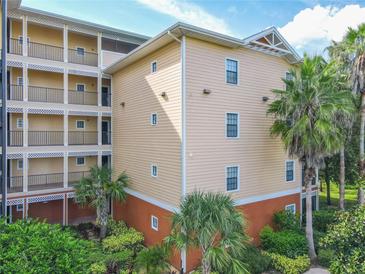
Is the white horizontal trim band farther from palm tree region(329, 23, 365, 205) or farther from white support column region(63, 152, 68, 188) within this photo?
white support column region(63, 152, 68, 188)

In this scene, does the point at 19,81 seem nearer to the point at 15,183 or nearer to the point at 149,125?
the point at 15,183

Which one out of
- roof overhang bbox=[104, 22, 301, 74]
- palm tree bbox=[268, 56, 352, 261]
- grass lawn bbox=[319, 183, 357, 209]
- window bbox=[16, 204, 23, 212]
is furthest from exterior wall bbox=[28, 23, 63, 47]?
grass lawn bbox=[319, 183, 357, 209]

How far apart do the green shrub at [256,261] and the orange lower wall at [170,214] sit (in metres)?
1.48

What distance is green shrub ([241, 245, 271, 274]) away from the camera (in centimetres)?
1143

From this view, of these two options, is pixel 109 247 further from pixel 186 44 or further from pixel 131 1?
pixel 131 1

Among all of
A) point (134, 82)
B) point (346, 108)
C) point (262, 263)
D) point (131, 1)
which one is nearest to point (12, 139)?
point (134, 82)

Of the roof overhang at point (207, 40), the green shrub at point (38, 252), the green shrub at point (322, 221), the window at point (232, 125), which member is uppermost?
the roof overhang at point (207, 40)

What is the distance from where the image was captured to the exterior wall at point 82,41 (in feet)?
60.1

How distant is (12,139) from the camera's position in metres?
15.8

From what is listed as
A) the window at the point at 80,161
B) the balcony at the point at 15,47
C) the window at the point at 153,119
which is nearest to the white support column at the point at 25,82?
the balcony at the point at 15,47

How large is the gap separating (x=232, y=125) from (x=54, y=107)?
37.9 feet

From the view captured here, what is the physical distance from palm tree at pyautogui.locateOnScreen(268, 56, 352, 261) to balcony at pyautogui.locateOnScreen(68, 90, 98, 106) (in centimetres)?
1300

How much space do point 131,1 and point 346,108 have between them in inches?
465

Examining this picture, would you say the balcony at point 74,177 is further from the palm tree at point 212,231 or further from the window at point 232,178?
the palm tree at point 212,231
